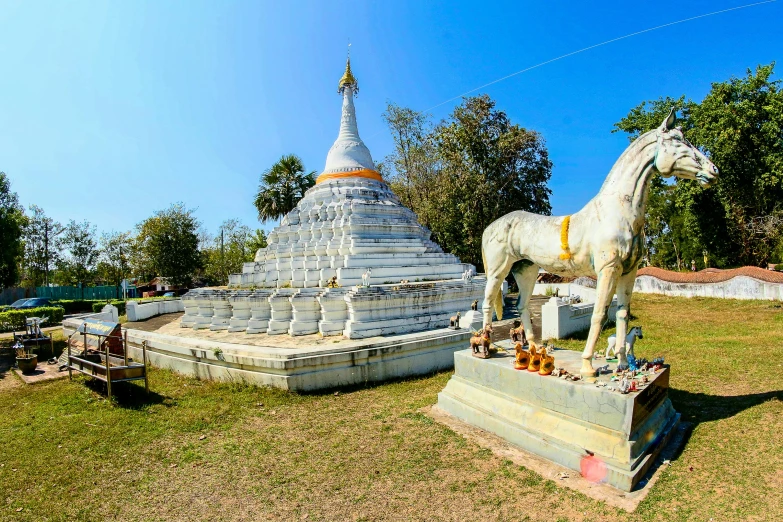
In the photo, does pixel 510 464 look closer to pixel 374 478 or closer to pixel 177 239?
pixel 374 478

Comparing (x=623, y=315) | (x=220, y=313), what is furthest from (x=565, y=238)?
(x=220, y=313)

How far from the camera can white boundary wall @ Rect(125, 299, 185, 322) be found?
2111 cm

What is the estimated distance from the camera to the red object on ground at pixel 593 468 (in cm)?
561

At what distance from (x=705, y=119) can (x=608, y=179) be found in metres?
26.7

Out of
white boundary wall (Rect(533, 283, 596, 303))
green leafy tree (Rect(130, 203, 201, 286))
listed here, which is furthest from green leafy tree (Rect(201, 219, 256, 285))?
white boundary wall (Rect(533, 283, 596, 303))

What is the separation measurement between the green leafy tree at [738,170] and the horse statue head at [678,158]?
24160 mm

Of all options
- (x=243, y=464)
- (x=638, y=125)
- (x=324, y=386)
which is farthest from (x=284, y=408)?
(x=638, y=125)

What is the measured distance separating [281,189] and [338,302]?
25713mm

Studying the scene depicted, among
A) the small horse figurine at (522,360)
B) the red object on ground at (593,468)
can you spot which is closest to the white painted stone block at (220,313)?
the small horse figurine at (522,360)

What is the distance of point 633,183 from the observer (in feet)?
21.7

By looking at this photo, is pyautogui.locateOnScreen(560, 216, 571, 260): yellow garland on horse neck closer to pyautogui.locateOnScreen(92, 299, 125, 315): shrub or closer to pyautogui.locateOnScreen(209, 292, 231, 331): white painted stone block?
pyautogui.locateOnScreen(209, 292, 231, 331): white painted stone block

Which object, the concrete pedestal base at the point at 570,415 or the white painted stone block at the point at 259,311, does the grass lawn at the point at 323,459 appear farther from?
the white painted stone block at the point at 259,311

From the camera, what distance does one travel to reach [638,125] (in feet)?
108

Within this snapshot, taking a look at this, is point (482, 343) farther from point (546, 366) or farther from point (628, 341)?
point (628, 341)
